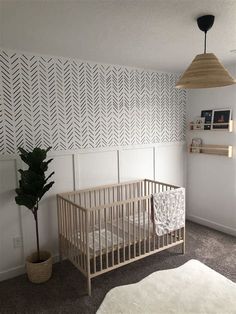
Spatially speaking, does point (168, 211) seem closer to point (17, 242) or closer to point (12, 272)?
point (17, 242)

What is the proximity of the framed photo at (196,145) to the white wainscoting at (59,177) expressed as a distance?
39cm

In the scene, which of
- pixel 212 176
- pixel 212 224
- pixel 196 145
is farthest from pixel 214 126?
pixel 212 224

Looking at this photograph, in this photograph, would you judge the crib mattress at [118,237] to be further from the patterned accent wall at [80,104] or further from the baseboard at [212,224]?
the baseboard at [212,224]

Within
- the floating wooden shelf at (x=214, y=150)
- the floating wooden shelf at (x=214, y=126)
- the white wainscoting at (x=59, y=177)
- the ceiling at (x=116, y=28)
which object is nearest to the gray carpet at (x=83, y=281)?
the white wainscoting at (x=59, y=177)

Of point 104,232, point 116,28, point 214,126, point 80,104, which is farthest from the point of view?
point 214,126

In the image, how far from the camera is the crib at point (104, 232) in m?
2.47

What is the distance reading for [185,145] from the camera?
4168 mm

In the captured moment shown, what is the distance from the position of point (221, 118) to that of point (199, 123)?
1.24 feet

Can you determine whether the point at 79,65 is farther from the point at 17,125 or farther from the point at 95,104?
the point at 17,125

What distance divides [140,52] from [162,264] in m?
2.41

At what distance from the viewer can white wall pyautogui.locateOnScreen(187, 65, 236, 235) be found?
3543mm

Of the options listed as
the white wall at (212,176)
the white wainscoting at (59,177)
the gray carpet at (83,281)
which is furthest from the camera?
the white wall at (212,176)

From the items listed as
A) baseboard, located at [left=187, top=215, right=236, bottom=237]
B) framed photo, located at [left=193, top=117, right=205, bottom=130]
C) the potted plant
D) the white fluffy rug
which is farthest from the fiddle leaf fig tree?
baseboard, located at [left=187, top=215, right=236, bottom=237]

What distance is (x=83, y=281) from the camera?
2.57 metres
